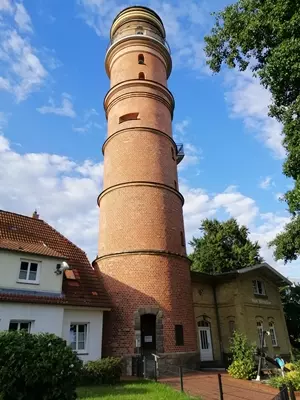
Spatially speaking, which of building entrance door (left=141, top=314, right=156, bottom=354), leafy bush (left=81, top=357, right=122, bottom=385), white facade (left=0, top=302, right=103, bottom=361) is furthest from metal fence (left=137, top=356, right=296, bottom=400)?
white facade (left=0, top=302, right=103, bottom=361)

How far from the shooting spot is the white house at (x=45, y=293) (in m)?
12.7

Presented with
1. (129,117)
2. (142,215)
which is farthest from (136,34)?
(142,215)

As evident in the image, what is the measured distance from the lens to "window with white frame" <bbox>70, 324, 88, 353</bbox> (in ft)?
45.2

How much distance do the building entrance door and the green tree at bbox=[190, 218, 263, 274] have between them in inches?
660

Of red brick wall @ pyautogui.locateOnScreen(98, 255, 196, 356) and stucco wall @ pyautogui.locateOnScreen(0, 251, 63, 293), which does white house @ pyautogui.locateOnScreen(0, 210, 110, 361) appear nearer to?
stucco wall @ pyautogui.locateOnScreen(0, 251, 63, 293)

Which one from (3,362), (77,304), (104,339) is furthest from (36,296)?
(3,362)

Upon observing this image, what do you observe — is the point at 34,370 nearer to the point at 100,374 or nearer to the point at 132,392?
the point at 132,392

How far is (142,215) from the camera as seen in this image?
54.7 ft

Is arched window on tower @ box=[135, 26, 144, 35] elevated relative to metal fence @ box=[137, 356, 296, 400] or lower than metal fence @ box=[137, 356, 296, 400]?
elevated

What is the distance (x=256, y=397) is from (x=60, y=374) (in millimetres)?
6579

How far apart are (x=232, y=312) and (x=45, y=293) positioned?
12.1m

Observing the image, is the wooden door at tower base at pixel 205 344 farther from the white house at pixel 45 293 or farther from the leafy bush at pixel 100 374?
the leafy bush at pixel 100 374

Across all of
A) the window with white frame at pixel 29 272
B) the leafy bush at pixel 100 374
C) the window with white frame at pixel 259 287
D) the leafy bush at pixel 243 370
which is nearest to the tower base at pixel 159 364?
the leafy bush at pixel 100 374

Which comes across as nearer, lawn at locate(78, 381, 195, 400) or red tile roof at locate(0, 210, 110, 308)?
lawn at locate(78, 381, 195, 400)
